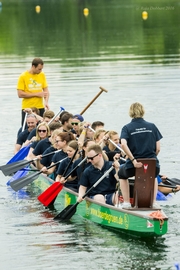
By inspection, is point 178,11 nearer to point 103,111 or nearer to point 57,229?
point 103,111

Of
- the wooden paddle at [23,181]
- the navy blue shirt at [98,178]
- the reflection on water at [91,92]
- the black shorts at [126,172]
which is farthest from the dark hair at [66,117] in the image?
the black shorts at [126,172]

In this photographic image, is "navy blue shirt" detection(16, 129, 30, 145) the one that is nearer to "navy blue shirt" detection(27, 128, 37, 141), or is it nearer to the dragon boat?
"navy blue shirt" detection(27, 128, 37, 141)

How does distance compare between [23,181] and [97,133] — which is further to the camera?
[23,181]

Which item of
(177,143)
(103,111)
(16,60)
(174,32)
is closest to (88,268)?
(177,143)

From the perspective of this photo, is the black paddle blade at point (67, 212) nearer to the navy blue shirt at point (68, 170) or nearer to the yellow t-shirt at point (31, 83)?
the navy blue shirt at point (68, 170)

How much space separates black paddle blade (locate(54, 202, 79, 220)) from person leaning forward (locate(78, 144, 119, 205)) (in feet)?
1.04

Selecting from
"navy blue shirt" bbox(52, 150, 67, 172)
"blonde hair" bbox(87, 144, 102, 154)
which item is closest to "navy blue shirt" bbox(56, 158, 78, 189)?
"navy blue shirt" bbox(52, 150, 67, 172)

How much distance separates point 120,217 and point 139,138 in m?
1.37

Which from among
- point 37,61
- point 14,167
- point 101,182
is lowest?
point 101,182

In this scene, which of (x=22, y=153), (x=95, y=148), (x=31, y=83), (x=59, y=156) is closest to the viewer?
(x=95, y=148)

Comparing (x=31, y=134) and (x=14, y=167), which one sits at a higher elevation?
(x=31, y=134)

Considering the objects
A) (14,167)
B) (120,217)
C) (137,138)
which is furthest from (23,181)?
(137,138)

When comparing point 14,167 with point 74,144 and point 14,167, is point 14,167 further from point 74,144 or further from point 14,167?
point 74,144

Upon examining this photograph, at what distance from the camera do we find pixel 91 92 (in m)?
31.2
